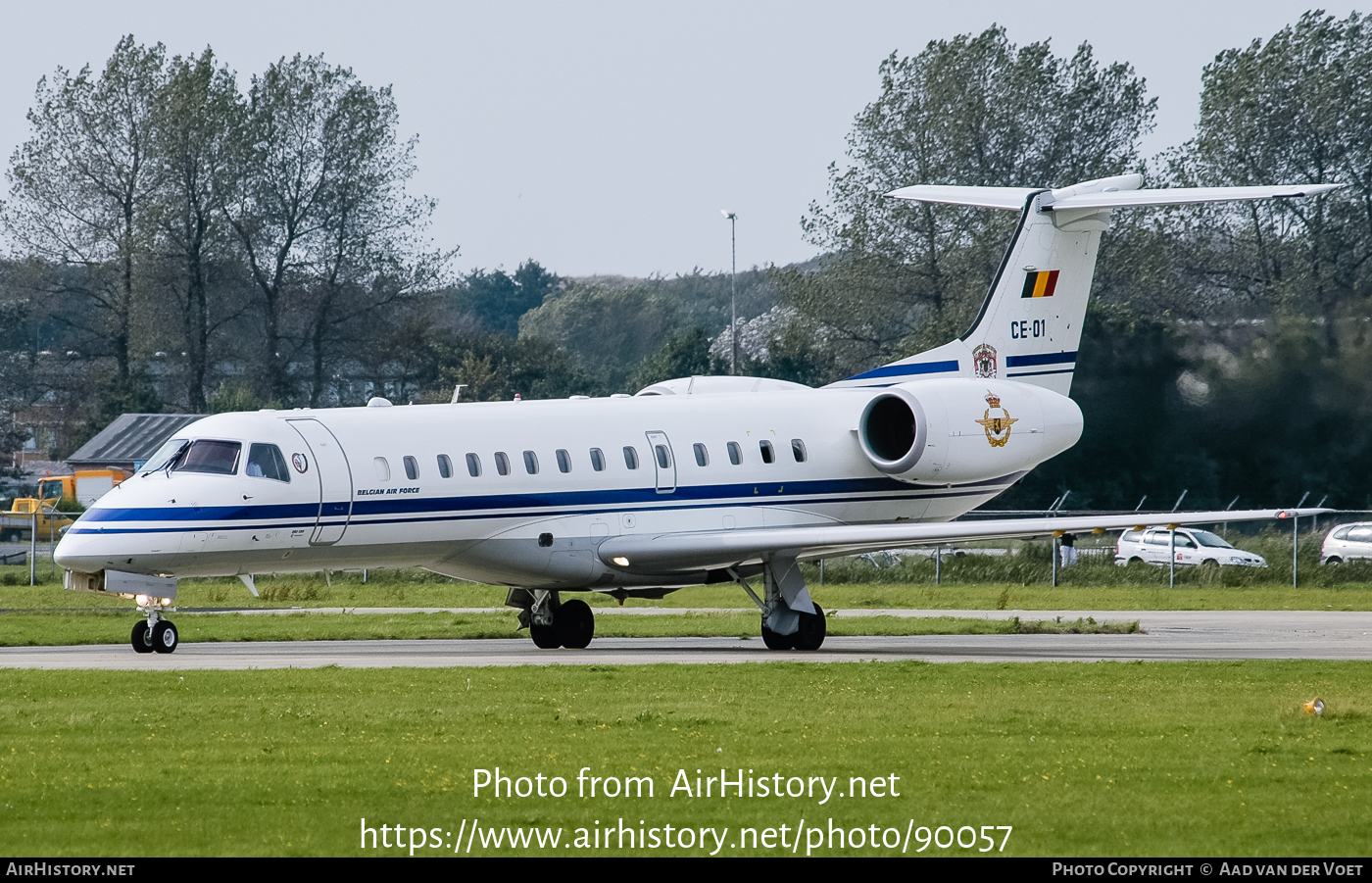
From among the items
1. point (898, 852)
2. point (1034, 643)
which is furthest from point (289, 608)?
point (898, 852)

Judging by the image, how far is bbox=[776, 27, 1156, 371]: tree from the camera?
70188 mm

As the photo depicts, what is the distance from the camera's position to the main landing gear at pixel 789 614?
24.3 metres

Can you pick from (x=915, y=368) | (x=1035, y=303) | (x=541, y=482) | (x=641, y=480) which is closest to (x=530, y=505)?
(x=541, y=482)

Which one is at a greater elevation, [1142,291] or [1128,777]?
[1142,291]

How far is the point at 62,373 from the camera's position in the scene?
3206 inches

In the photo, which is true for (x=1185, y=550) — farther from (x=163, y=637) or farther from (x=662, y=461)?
(x=163, y=637)

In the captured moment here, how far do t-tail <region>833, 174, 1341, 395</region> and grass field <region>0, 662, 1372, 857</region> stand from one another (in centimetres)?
1031

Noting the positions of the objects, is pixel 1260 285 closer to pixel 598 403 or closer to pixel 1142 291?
pixel 1142 291

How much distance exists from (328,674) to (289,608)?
1468 centimetres

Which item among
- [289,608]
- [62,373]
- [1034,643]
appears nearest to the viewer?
[1034,643]

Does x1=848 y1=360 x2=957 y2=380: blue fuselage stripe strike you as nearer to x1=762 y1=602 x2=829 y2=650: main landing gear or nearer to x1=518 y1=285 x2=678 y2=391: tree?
x1=762 y1=602 x2=829 y2=650: main landing gear

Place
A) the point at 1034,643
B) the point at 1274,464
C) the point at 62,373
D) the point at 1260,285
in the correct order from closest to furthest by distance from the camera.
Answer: the point at 1034,643
the point at 1274,464
the point at 1260,285
the point at 62,373

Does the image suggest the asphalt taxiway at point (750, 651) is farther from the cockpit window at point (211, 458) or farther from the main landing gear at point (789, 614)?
the cockpit window at point (211, 458)

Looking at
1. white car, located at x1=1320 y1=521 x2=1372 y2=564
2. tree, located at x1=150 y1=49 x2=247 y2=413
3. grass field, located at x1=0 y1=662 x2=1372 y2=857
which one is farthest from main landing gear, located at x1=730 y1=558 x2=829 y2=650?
tree, located at x1=150 y1=49 x2=247 y2=413
